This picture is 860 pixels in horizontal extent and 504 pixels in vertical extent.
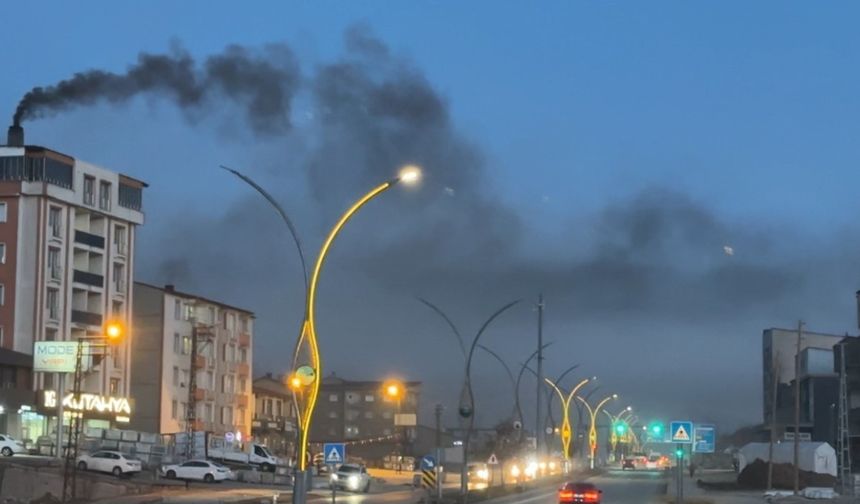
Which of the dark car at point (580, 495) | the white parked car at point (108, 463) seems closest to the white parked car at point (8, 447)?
the white parked car at point (108, 463)

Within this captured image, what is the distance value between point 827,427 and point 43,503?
77.1 m

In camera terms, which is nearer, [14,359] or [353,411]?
[14,359]

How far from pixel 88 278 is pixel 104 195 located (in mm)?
6895

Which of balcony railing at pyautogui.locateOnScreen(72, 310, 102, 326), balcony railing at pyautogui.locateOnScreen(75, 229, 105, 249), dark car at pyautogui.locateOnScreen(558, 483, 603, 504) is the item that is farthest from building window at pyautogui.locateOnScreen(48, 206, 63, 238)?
dark car at pyautogui.locateOnScreen(558, 483, 603, 504)

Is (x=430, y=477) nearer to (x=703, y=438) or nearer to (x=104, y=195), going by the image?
(x=703, y=438)

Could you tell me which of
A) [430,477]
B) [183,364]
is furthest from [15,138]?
[430,477]

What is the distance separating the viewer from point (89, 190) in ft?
317

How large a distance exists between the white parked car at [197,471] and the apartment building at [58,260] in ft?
47.2

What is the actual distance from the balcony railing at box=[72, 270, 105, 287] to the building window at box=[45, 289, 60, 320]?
225cm

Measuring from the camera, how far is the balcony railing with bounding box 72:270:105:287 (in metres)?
95.4

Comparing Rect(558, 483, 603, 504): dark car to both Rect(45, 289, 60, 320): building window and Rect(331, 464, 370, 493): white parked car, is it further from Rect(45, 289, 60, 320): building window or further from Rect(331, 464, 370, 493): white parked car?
Rect(45, 289, 60, 320): building window

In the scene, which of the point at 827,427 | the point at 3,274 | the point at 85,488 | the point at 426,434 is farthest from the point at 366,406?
the point at 85,488

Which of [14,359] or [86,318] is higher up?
[86,318]

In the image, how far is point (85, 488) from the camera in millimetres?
60812
